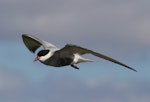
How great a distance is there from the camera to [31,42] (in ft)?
104

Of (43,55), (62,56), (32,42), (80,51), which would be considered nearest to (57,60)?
(62,56)

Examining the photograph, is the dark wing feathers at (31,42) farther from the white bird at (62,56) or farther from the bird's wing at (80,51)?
the bird's wing at (80,51)

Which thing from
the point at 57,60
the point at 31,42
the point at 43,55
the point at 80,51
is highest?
the point at 31,42

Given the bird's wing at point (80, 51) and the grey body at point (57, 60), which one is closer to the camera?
the bird's wing at point (80, 51)

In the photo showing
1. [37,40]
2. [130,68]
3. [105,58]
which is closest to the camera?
[130,68]

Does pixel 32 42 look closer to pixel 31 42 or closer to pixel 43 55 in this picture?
pixel 31 42

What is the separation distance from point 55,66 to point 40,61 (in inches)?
39.8

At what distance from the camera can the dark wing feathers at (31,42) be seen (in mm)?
31038

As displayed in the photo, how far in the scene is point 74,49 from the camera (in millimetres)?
25719

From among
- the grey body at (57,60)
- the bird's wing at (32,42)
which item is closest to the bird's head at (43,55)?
the grey body at (57,60)

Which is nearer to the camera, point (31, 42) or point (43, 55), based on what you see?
point (43, 55)

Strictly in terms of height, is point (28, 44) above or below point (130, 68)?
above

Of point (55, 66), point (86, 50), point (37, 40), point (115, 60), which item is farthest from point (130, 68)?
point (37, 40)

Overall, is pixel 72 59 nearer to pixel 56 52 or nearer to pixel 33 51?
pixel 56 52
